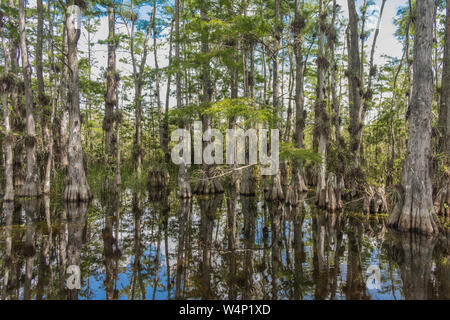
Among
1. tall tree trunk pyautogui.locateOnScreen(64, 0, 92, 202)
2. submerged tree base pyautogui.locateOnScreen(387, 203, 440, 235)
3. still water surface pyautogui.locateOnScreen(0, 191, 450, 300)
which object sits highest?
tall tree trunk pyautogui.locateOnScreen(64, 0, 92, 202)

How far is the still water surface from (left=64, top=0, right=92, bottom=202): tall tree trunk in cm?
158

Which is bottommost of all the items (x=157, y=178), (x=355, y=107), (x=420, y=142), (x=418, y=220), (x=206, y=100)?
(x=418, y=220)

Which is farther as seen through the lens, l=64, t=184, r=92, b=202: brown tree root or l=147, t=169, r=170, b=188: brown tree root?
l=147, t=169, r=170, b=188: brown tree root

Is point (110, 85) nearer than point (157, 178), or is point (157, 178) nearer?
point (110, 85)

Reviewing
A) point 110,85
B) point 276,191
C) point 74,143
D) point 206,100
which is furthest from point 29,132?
point 276,191

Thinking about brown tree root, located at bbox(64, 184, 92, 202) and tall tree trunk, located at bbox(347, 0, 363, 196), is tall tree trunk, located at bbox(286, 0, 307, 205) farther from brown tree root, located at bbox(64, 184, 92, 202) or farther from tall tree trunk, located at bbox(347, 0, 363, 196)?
brown tree root, located at bbox(64, 184, 92, 202)

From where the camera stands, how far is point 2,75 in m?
10.5

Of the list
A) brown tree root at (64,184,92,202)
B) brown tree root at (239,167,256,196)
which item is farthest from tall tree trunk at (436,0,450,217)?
brown tree root at (64,184,92,202)

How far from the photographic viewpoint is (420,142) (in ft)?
23.0

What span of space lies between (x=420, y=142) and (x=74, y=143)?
11.2 metres

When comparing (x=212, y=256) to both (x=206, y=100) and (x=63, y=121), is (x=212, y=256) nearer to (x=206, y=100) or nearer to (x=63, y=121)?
(x=206, y=100)

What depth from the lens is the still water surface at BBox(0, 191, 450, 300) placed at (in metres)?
4.07

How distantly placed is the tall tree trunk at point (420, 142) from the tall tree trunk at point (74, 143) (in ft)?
33.8

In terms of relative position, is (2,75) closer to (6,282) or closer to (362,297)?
(6,282)
